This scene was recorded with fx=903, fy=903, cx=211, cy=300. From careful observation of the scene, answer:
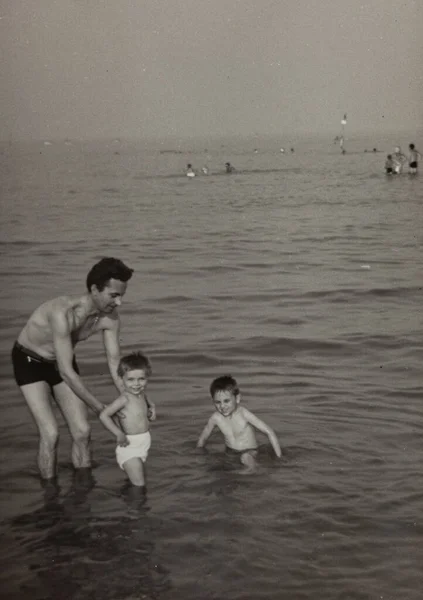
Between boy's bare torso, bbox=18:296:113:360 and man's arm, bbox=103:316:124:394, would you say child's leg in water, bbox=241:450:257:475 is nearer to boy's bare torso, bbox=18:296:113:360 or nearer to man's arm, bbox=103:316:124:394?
man's arm, bbox=103:316:124:394

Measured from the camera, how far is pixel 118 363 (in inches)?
283

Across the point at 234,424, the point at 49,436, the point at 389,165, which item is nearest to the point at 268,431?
the point at 234,424

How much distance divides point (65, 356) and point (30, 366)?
0.48 m

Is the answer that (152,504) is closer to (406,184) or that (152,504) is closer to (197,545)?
(197,545)

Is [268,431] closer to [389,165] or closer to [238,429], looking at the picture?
[238,429]

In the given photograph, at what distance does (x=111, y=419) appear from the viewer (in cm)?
691

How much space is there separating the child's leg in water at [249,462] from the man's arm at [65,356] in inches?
67.9

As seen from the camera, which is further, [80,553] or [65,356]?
[65,356]

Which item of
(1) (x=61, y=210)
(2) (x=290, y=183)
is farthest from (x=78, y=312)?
(2) (x=290, y=183)

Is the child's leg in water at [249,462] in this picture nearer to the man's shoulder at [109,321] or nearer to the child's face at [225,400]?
the child's face at [225,400]

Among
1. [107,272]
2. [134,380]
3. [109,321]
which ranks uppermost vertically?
[107,272]

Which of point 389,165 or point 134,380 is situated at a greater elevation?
point 389,165

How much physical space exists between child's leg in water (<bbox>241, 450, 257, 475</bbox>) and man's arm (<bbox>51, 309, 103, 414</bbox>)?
5.66 feet

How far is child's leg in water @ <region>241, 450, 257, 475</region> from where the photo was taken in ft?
25.7
